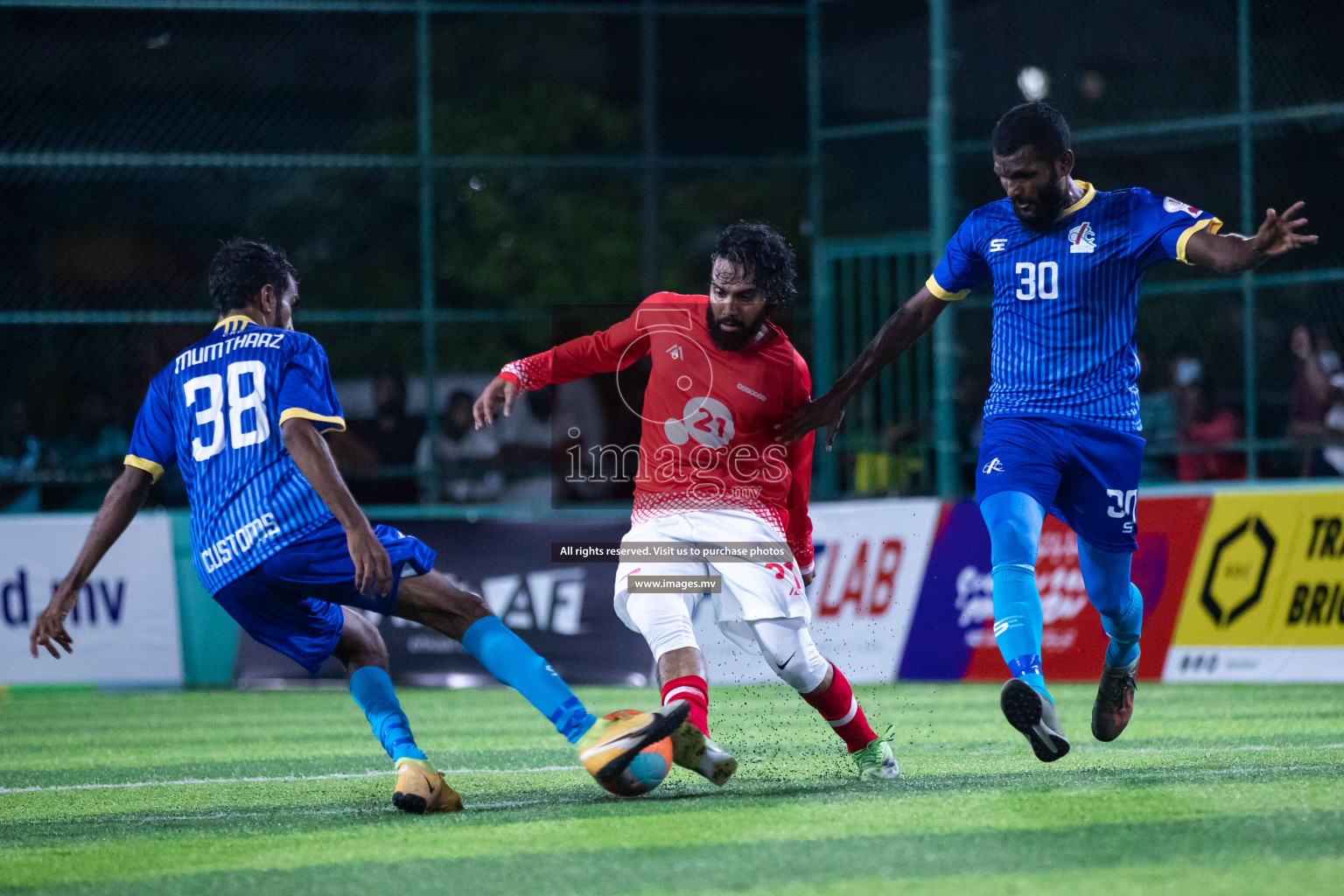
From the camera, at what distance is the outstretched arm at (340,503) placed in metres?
5.18

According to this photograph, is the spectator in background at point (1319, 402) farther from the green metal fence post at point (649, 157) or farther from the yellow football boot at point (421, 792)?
the yellow football boot at point (421, 792)

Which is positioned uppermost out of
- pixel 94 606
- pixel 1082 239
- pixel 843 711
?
pixel 1082 239

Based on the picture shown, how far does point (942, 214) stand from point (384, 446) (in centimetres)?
475

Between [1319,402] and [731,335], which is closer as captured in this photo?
[731,335]

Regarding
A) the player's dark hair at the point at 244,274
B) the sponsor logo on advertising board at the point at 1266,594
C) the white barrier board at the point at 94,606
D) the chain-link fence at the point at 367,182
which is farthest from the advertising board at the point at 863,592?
the player's dark hair at the point at 244,274

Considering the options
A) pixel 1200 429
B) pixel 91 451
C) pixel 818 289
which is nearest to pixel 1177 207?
pixel 1200 429

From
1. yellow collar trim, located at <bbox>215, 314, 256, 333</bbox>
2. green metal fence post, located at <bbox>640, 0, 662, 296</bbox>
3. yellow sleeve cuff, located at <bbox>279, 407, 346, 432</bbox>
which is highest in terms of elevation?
green metal fence post, located at <bbox>640, 0, 662, 296</bbox>

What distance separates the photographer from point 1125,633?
629cm

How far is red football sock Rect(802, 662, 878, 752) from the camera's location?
5.83 meters

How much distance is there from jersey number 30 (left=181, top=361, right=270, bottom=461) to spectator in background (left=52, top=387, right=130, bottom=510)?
7720 mm

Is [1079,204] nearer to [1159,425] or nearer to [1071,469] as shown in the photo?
[1071,469]

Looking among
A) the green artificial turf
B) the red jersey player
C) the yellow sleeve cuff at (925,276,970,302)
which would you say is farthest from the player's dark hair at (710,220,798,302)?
the green artificial turf

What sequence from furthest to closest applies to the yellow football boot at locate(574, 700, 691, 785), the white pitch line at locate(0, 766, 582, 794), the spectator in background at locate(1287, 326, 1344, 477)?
the spectator in background at locate(1287, 326, 1344, 477) < the white pitch line at locate(0, 766, 582, 794) < the yellow football boot at locate(574, 700, 691, 785)

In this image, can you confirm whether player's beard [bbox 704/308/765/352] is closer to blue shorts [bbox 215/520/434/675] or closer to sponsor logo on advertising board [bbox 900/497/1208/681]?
blue shorts [bbox 215/520/434/675]
